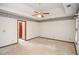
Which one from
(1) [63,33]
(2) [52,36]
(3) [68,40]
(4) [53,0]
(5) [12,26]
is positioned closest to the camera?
(4) [53,0]

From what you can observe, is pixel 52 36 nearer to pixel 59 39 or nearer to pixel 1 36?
pixel 59 39

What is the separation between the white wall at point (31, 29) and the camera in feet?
18.3

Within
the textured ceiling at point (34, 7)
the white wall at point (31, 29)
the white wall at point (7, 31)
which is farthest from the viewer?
the white wall at point (31, 29)

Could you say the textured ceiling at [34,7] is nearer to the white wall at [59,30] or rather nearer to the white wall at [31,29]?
the white wall at [59,30]

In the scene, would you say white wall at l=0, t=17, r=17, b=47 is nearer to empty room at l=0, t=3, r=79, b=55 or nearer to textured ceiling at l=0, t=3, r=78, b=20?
empty room at l=0, t=3, r=79, b=55

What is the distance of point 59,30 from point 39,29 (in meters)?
2.16

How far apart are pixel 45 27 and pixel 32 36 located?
59.6 inches

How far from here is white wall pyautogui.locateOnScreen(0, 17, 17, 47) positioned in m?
3.61

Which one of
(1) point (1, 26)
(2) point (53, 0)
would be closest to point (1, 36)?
(1) point (1, 26)

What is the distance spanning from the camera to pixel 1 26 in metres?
3.56

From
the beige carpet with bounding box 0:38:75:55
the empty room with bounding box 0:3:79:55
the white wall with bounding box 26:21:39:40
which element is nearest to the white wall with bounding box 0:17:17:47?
the empty room with bounding box 0:3:79:55

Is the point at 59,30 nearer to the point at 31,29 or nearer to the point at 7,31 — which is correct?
the point at 31,29

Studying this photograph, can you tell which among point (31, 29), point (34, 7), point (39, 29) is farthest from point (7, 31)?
point (39, 29)

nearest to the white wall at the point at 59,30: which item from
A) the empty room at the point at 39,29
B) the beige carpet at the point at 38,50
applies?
the empty room at the point at 39,29
